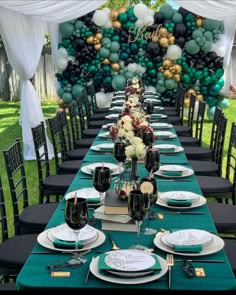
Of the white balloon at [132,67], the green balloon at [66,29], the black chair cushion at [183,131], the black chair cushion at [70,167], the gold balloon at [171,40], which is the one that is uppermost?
the green balloon at [66,29]

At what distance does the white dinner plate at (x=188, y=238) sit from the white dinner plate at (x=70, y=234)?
0.30m

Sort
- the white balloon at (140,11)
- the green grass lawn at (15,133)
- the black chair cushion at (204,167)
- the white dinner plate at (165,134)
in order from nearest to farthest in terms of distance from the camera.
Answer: the black chair cushion at (204,167) → the white dinner plate at (165,134) → the green grass lawn at (15,133) → the white balloon at (140,11)

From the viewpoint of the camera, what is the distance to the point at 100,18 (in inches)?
349

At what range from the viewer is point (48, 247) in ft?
6.36

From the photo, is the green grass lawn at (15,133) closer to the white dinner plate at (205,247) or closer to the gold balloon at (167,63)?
the gold balloon at (167,63)

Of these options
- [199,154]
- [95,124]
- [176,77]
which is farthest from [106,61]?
[199,154]

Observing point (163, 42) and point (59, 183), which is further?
point (163, 42)

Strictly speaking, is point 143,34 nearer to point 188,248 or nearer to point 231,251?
point 231,251

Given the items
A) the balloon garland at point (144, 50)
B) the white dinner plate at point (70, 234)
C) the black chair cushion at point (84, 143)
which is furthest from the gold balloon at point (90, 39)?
the white dinner plate at point (70, 234)

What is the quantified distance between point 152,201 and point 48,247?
496 millimetres

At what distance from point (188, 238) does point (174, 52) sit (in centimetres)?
738

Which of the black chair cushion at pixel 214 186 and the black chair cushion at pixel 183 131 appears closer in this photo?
the black chair cushion at pixel 214 186

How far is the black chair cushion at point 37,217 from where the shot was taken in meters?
2.94

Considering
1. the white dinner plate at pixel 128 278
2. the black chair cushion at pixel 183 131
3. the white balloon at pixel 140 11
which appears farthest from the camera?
the white balloon at pixel 140 11
